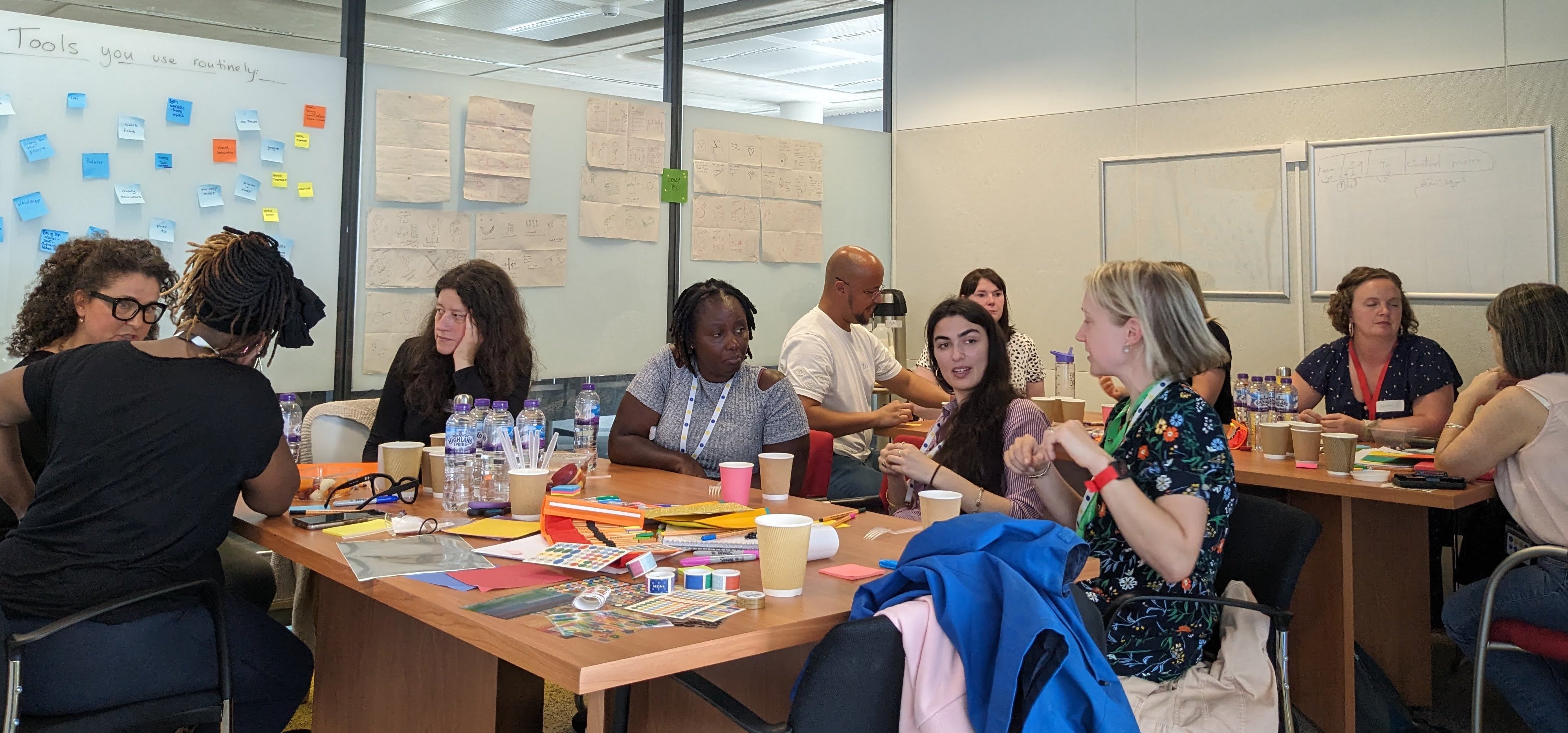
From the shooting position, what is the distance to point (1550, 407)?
2.95m

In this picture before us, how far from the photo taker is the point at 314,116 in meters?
4.36

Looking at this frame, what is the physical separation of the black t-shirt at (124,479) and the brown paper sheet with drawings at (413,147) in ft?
8.09

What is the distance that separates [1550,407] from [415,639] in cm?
291

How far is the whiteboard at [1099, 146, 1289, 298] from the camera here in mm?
5324

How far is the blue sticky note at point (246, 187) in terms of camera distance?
4.17 m

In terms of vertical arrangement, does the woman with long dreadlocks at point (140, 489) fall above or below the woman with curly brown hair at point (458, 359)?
below

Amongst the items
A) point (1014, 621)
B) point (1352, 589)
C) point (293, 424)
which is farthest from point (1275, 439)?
point (293, 424)

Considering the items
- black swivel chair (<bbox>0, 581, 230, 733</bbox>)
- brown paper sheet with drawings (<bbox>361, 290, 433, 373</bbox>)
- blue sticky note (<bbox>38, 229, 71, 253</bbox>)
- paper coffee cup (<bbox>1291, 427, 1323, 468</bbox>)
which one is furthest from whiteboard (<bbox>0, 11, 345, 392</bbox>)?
paper coffee cup (<bbox>1291, 427, 1323, 468</bbox>)

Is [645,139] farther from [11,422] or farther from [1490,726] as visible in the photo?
[1490,726]

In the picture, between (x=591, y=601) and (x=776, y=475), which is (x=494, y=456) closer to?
(x=776, y=475)

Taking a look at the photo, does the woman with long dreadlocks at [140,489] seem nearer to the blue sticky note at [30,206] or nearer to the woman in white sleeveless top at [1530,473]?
the blue sticky note at [30,206]

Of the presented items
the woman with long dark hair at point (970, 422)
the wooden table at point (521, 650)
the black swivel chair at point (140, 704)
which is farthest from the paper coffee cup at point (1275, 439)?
the black swivel chair at point (140, 704)

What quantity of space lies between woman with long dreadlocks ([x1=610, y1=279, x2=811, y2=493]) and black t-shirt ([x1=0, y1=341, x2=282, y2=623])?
1340 mm

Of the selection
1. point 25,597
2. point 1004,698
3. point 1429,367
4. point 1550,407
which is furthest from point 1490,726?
point 25,597
